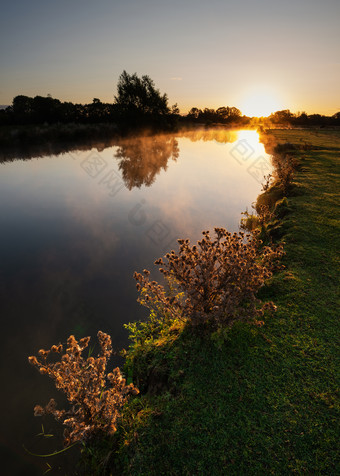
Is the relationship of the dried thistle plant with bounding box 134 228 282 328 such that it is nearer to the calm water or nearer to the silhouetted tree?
the calm water

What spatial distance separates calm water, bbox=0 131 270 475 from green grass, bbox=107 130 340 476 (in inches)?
54.9

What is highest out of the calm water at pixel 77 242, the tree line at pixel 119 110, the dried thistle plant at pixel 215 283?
the tree line at pixel 119 110

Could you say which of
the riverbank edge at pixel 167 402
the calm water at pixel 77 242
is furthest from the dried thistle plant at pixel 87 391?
the calm water at pixel 77 242

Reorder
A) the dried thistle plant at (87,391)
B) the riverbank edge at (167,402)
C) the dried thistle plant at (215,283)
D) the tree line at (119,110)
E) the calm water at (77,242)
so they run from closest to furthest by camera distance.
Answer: the riverbank edge at (167,402), the dried thistle plant at (87,391), the dried thistle plant at (215,283), the calm water at (77,242), the tree line at (119,110)

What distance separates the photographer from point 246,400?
3.11 metres

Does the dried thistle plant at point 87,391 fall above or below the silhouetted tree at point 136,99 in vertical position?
below

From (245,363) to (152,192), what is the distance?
39.9 ft

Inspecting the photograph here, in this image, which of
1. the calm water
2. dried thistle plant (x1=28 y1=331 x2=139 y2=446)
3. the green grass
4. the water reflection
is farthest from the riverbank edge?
the water reflection

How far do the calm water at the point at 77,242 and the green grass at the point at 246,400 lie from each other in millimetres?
1394

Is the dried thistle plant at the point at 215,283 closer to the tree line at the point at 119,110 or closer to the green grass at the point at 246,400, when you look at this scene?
the green grass at the point at 246,400

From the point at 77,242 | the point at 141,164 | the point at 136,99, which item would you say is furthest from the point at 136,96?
the point at 77,242

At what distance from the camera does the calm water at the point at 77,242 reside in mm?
4234

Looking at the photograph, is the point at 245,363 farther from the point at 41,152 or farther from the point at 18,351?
the point at 41,152

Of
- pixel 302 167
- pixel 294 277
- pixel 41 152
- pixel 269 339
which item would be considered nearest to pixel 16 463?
pixel 269 339
